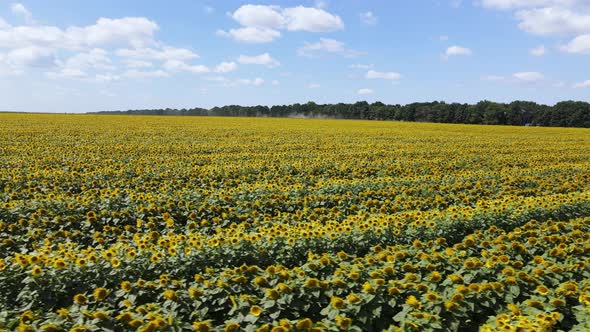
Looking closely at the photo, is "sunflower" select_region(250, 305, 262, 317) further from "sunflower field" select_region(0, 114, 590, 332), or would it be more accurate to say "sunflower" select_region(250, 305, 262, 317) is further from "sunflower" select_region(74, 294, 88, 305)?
"sunflower" select_region(74, 294, 88, 305)

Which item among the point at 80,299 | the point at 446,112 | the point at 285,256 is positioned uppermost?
the point at 446,112

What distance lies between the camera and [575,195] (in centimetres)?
877

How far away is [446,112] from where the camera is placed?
70.6 m

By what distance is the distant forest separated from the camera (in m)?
62.7

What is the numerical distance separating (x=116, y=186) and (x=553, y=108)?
225ft

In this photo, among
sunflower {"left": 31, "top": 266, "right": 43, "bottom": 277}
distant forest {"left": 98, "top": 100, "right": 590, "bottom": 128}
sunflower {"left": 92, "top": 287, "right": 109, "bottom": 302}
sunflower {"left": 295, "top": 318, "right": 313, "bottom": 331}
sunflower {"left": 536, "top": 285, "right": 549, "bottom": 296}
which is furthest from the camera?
distant forest {"left": 98, "top": 100, "right": 590, "bottom": 128}

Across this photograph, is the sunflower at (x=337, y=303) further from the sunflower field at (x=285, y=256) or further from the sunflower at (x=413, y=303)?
the sunflower at (x=413, y=303)

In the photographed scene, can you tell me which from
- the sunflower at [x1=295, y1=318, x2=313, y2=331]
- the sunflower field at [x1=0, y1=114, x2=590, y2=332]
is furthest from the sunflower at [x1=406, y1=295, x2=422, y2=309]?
the sunflower at [x1=295, y1=318, x2=313, y2=331]

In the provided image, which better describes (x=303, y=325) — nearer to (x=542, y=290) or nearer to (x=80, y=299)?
(x=80, y=299)

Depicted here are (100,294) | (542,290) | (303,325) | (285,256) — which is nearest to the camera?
(303,325)

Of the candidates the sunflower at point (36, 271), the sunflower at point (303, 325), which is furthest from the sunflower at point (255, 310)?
the sunflower at point (36, 271)

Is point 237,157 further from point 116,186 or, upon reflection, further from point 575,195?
point 575,195

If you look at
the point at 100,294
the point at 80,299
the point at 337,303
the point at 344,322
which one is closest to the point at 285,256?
the point at 337,303

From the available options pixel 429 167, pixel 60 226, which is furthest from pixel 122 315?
pixel 429 167
